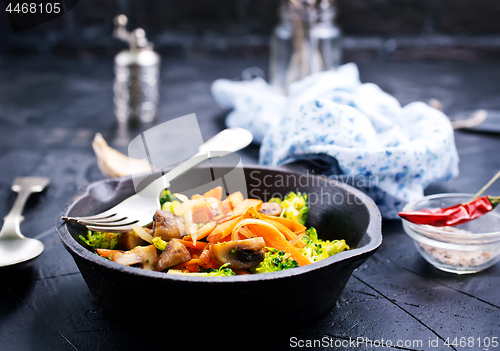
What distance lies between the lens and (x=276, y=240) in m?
1.11

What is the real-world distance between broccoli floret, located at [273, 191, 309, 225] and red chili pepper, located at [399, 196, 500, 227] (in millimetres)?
257

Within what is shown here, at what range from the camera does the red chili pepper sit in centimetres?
128

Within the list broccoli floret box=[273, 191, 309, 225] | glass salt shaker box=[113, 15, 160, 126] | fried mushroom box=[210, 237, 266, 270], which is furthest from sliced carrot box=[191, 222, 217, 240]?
glass salt shaker box=[113, 15, 160, 126]

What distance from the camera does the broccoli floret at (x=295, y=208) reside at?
50.3 inches

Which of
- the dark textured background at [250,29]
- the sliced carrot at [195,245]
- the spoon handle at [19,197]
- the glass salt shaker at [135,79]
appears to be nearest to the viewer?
the sliced carrot at [195,245]

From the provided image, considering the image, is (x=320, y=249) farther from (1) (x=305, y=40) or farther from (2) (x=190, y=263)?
(1) (x=305, y=40)

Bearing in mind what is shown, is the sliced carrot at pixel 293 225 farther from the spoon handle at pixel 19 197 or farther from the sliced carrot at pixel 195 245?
the spoon handle at pixel 19 197

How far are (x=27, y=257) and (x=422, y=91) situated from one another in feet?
8.34

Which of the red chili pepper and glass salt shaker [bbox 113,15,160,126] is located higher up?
glass salt shaker [bbox 113,15,160,126]

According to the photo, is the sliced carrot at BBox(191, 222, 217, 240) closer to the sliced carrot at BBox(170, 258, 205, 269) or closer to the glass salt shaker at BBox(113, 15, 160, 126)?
the sliced carrot at BBox(170, 258, 205, 269)

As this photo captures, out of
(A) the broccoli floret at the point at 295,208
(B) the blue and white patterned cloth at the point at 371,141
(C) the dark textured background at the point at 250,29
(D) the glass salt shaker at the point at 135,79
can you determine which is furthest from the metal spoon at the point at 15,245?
(C) the dark textured background at the point at 250,29

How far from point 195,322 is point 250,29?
3316mm

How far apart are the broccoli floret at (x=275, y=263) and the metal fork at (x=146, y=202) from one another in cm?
35

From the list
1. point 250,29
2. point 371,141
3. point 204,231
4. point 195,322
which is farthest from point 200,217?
point 250,29
